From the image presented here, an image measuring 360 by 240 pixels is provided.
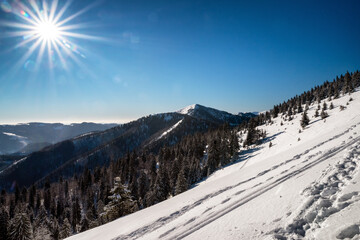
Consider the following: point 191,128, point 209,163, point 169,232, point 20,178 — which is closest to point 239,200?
point 169,232

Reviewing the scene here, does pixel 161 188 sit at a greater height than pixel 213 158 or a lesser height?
lesser

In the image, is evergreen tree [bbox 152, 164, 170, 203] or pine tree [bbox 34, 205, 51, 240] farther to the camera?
evergreen tree [bbox 152, 164, 170, 203]

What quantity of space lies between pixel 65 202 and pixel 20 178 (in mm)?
177011

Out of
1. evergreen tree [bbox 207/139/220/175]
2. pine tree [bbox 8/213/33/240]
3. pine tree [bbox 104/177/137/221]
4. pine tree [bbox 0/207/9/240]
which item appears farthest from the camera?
evergreen tree [bbox 207/139/220/175]

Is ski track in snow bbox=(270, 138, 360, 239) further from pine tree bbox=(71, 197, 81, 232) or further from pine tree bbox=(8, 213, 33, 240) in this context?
pine tree bbox=(71, 197, 81, 232)

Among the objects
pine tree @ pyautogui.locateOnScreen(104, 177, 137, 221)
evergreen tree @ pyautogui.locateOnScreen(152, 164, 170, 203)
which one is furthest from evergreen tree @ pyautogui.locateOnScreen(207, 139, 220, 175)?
pine tree @ pyautogui.locateOnScreen(104, 177, 137, 221)

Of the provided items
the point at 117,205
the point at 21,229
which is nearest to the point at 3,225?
the point at 21,229

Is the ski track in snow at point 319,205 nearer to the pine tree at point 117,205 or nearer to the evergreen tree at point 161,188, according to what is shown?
the pine tree at point 117,205

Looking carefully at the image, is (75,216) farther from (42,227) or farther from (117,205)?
(117,205)

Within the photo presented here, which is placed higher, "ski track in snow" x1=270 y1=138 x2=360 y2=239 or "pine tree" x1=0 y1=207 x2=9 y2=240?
"ski track in snow" x1=270 y1=138 x2=360 y2=239

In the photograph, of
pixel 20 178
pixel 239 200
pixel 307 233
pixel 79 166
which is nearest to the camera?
pixel 307 233

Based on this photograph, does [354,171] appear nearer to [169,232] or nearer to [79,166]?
[169,232]

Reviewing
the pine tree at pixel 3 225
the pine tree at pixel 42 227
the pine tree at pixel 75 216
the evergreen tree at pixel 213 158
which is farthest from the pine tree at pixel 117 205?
the pine tree at pixel 75 216

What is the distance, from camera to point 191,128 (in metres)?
196
